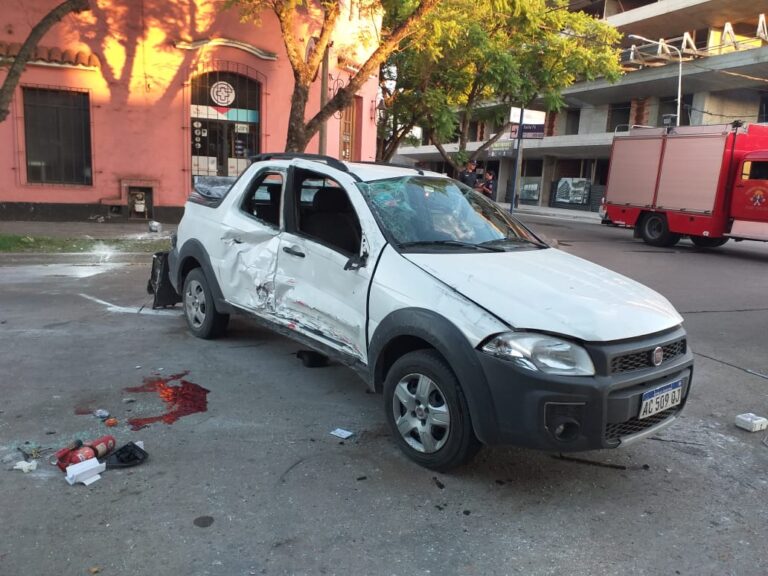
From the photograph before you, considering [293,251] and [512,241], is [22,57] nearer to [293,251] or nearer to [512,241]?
[293,251]

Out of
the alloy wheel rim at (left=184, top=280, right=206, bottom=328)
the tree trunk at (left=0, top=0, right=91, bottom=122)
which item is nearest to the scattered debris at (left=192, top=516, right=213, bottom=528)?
the alloy wheel rim at (left=184, top=280, right=206, bottom=328)

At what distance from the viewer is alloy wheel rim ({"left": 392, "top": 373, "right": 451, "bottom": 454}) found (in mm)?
3562

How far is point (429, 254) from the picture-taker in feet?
12.8

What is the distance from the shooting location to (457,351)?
3342mm

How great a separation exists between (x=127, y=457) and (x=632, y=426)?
2.84 m

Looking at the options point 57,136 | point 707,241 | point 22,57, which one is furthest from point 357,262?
point 707,241

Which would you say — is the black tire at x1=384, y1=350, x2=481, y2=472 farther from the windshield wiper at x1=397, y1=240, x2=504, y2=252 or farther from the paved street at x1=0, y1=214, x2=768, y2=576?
the windshield wiper at x1=397, y1=240, x2=504, y2=252

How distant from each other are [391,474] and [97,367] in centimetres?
295

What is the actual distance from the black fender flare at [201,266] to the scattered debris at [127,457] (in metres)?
2.02

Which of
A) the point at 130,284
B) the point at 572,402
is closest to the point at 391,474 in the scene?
the point at 572,402

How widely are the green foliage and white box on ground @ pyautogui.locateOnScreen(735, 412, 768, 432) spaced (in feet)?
53.1

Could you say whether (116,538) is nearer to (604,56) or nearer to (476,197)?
(476,197)

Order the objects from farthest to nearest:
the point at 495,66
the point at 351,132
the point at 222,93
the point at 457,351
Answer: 1. the point at 495,66
2. the point at 351,132
3. the point at 222,93
4. the point at 457,351

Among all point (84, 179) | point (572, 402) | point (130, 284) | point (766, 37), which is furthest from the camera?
point (766, 37)
